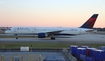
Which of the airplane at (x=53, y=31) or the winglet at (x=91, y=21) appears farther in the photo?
the winglet at (x=91, y=21)

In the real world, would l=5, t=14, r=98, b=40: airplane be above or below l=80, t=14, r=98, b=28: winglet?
below

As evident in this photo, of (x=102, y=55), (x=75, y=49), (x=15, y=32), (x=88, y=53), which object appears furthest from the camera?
(x=15, y=32)

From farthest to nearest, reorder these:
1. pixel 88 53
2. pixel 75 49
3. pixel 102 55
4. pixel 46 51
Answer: pixel 46 51
pixel 75 49
pixel 88 53
pixel 102 55

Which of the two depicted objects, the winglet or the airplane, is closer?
the airplane

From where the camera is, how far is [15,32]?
51.2 m

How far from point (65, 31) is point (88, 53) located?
117 feet

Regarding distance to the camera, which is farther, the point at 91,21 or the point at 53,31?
the point at 91,21

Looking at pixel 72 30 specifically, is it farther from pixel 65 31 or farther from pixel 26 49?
pixel 26 49

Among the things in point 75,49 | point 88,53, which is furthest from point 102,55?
point 75,49

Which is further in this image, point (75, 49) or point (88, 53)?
point (75, 49)

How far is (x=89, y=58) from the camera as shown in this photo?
1745 cm

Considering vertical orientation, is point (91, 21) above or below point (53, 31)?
above

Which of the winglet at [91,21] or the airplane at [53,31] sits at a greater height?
the winglet at [91,21]

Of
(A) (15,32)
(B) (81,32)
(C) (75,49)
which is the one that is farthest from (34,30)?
(C) (75,49)
